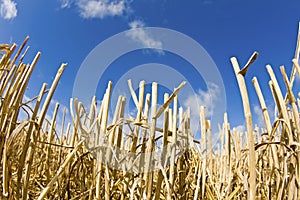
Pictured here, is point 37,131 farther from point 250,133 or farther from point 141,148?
point 250,133

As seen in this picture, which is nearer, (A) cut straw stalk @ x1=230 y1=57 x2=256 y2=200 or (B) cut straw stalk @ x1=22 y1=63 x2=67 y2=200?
(A) cut straw stalk @ x1=230 y1=57 x2=256 y2=200

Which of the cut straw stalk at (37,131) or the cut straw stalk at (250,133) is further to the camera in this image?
the cut straw stalk at (37,131)

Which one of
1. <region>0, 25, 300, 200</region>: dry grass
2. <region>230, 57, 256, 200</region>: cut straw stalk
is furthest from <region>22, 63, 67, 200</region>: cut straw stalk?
<region>230, 57, 256, 200</region>: cut straw stalk

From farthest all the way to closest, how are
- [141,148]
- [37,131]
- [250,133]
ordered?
[141,148]
[37,131]
[250,133]

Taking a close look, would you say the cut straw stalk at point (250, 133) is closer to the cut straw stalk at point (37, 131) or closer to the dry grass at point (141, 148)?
the dry grass at point (141, 148)

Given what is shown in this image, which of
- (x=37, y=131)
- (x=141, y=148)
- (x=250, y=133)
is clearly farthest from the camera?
(x=141, y=148)

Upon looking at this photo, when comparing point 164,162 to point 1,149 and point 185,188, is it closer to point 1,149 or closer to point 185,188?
A: point 185,188

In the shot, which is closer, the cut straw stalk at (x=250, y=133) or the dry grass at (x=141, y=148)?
the cut straw stalk at (x=250, y=133)

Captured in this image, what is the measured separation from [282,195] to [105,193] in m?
0.46

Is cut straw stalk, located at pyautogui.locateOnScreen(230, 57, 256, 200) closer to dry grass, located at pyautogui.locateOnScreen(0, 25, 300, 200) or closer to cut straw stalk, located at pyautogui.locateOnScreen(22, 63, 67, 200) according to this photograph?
dry grass, located at pyautogui.locateOnScreen(0, 25, 300, 200)

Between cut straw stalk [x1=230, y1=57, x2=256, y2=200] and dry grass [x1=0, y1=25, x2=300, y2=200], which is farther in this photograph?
dry grass [x1=0, y1=25, x2=300, y2=200]

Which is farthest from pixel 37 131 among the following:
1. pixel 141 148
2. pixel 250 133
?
pixel 250 133

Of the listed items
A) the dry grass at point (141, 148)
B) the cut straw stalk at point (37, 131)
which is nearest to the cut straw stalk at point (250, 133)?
the dry grass at point (141, 148)

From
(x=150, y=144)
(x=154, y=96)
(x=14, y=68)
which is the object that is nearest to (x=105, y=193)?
(x=150, y=144)
